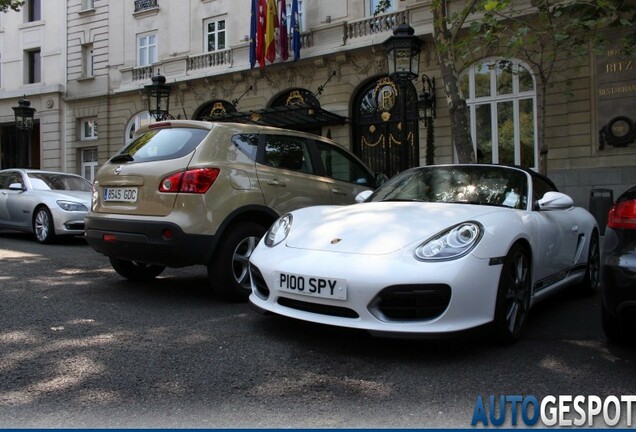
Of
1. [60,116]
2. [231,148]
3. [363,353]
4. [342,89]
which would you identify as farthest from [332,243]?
[60,116]

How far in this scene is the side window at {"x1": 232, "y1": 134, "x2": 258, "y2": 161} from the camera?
17.2ft

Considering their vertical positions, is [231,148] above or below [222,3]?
below

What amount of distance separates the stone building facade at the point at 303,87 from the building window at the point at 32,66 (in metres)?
0.26

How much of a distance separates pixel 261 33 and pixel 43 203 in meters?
11.1

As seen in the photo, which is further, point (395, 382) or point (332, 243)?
Result: point (332, 243)

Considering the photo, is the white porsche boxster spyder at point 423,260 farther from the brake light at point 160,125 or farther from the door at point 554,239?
the brake light at point 160,125

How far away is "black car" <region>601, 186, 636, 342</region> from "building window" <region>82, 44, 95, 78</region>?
1029 inches

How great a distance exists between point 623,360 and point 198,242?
3.33m

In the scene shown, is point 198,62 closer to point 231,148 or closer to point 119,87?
point 119,87

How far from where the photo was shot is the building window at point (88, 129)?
2527cm

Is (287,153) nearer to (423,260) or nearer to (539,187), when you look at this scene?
(539,187)

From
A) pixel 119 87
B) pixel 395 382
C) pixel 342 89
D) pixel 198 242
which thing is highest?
pixel 119 87

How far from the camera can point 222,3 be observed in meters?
20.9

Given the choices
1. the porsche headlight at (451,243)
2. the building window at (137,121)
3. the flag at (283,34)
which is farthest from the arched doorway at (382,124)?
the porsche headlight at (451,243)
